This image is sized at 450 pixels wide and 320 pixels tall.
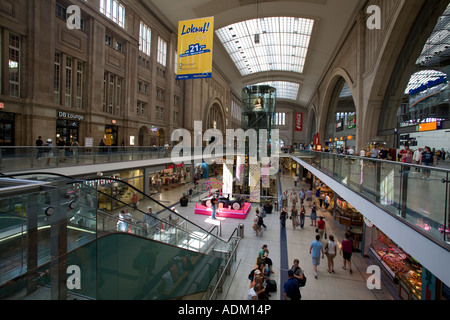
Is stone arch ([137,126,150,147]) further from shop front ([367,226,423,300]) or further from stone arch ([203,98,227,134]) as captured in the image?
shop front ([367,226,423,300])

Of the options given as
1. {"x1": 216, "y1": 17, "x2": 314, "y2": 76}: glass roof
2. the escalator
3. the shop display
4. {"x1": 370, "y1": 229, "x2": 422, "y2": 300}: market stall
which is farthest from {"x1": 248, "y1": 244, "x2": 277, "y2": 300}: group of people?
{"x1": 216, "y1": 17, "x2": 314, "y2": 76}: glass roof

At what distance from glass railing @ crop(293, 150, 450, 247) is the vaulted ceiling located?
1814 centimetres

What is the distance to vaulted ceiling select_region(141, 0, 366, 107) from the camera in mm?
21858

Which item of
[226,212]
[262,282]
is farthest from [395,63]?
[262,282]

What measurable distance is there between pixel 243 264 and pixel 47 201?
810 centimetres

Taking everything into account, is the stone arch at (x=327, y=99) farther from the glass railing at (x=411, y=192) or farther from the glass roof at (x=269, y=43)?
the glass railing at (x=411, y=192)

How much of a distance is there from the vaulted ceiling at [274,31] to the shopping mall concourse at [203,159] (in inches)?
10.3

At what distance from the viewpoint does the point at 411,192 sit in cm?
407

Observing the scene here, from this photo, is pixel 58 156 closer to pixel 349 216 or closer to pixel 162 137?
pixel 349 216

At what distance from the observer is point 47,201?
207 cm

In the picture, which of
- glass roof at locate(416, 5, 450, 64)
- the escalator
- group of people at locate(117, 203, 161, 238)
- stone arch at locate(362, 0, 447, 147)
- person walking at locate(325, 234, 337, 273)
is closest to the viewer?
the escalator

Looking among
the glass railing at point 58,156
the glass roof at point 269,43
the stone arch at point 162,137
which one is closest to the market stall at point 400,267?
the glass railing at point 58,156

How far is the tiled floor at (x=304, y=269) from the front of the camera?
7.04 meters

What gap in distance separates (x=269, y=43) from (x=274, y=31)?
139 inches
